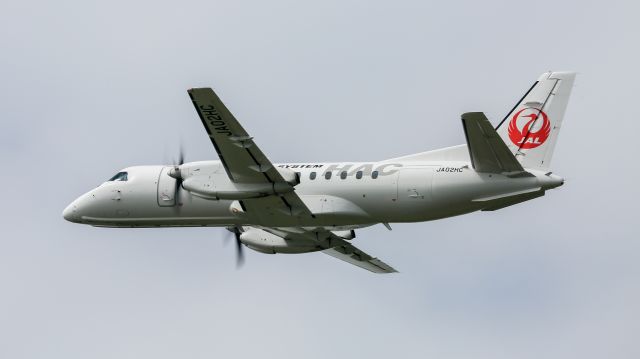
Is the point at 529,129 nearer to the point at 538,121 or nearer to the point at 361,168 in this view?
the point at 538,121

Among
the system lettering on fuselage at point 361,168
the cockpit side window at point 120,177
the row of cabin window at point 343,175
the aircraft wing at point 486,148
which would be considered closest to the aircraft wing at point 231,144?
the row of cabin window at point 343,175

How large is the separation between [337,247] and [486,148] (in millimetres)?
10584

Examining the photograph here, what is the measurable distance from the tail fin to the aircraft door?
Answer: 300 centimetres

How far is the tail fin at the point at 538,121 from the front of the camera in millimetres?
40094

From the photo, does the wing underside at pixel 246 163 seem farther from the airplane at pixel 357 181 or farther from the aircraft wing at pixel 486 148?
the aircraft wing at pixel 486 148

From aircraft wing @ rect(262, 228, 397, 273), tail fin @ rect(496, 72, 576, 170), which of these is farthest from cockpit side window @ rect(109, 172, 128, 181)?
tail fin @ rect(496, 72, 576, 170)

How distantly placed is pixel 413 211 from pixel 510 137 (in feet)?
13.5

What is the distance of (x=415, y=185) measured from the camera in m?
40.3

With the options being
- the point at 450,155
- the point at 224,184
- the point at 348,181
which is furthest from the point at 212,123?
the point at 450,155

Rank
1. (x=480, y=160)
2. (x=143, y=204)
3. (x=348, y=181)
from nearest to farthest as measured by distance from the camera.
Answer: (x=480, y=160), (x=348, y=181), (x=143, y=204)

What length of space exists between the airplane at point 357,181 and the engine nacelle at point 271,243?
142 centimetres

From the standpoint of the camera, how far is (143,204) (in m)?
44.9

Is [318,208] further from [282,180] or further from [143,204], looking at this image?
[143,204]

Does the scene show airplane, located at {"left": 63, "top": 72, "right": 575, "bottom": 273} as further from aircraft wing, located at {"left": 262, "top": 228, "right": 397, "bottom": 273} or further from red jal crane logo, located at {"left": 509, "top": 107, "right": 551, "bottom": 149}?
aircraft wing, located at {"left": 262, "top": 228, "right": 397, "bottom": 273}
